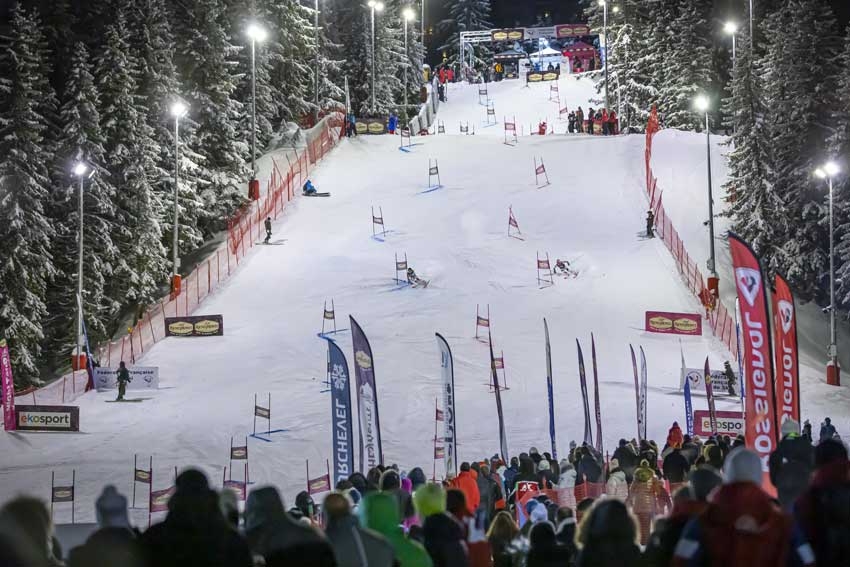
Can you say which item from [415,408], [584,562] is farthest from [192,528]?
[415,408]

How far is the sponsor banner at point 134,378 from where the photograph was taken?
27.9m

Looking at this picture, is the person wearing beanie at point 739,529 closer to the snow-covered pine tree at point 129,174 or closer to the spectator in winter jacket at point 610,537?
the spectator in winter jacket at point 610,537

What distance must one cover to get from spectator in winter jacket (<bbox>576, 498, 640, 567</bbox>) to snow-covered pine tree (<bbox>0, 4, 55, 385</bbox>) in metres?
32.5

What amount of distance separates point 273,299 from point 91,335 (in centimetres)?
768

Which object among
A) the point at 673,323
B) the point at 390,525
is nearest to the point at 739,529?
the point at 390,525

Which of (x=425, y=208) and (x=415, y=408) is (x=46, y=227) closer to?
(x=425, y=208)

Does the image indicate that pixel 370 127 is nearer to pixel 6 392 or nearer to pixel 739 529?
pixel 6 392

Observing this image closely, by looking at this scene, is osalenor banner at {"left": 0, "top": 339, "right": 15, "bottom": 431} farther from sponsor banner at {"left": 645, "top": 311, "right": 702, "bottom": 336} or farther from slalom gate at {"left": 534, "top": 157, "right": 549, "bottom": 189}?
slalom gate at {"left": 534, "top": 157, "right": 549, "bottom": 189}

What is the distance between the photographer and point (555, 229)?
135ft

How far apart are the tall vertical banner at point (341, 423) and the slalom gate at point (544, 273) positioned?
62.8 feet

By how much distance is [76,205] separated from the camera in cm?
3991

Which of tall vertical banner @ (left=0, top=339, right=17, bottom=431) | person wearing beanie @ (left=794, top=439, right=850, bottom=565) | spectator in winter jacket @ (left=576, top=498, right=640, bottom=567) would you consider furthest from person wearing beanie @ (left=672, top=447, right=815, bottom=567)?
tall vertical banner @ (left=0, top=339, right=17, bottom=431)

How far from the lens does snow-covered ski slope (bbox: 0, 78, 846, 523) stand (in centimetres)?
2375

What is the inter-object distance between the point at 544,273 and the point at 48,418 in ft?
56.5
